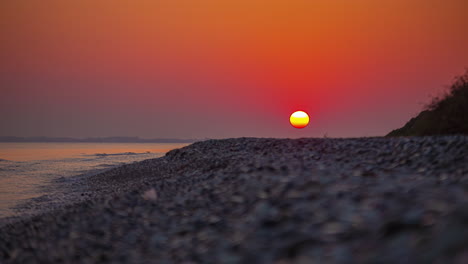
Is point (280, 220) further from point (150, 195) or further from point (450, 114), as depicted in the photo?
point (450, 114)

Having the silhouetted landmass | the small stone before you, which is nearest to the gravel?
the small stone

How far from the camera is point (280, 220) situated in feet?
16.5

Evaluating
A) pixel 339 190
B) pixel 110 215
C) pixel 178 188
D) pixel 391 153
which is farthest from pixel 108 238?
pixel 391 153

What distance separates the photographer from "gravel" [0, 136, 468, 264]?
3758 millimetres

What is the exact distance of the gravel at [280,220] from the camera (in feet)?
12.3

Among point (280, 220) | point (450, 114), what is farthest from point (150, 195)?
point (450, 114)

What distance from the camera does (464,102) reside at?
1398 centimetres

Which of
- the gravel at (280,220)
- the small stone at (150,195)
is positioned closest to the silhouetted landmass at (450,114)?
the gravel at (280,220)

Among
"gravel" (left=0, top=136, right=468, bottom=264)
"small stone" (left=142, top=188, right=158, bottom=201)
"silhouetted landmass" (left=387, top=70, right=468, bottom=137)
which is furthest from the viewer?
"silhouetted landmass" (left=387, top=70, right=468, bottom=137)

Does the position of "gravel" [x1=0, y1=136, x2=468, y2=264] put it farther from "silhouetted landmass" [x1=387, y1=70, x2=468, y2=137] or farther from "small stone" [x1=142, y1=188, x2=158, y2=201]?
"silhouetted landmass" [x1=387, y1=70, x2=468, y2=137]

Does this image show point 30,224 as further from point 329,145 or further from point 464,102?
point 464,102

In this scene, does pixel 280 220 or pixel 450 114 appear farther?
pixel 450 114

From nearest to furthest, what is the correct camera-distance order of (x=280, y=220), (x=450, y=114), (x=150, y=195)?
1. (x=280, y=220)
2. (x=150, y=195)
3. (x=450, y=114)

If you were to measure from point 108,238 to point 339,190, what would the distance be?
14.2 ft
